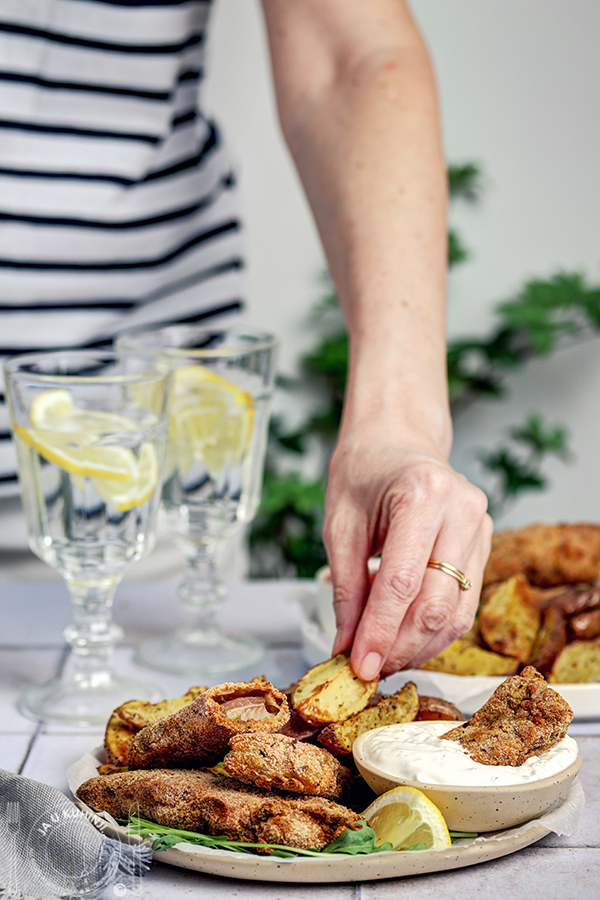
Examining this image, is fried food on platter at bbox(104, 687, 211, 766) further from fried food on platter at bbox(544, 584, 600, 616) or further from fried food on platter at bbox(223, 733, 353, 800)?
fried food on platter at bbox(544, 584, 600, 616)

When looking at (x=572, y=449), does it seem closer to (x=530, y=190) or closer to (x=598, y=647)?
(x=530, y=190)

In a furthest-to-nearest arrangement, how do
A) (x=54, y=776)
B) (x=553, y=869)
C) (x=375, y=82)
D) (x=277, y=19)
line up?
(x=277, y=19)
(x=375, y=82)
(x=54, y=776)
(x=553, y=869)

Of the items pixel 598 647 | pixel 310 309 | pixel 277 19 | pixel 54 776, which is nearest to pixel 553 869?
pixel 598 647

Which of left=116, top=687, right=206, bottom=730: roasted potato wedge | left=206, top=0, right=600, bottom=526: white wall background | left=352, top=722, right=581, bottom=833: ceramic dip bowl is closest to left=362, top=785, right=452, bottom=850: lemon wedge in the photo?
left=352, top=722, right=581, bottom=833: ceramic dip bowl

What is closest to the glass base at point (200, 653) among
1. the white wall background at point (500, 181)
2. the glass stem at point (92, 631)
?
the glass stem at point (92, 631)

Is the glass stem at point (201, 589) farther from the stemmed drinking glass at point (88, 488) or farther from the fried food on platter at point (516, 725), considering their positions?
the fried food on platter at point (516, 725)

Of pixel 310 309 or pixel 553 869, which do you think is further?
pixel 310 309

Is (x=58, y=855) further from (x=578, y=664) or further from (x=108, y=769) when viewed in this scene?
(x=578, y=664)
